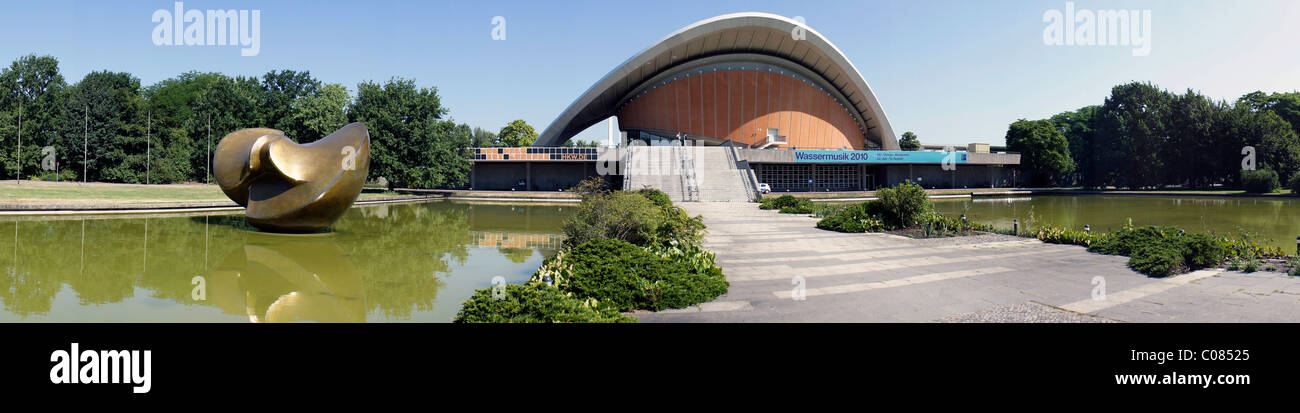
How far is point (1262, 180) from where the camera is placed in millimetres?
39812

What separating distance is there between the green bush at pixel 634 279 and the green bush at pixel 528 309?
1.01 meters

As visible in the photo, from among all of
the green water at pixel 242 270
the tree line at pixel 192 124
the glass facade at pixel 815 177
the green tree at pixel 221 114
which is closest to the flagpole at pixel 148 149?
the tree line at pixel 192 124

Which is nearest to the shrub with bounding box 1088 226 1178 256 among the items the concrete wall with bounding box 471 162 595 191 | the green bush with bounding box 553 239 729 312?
the green bush with bounding box 553 239 729 312

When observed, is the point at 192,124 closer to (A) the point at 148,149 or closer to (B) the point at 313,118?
(A) the point at 148,149

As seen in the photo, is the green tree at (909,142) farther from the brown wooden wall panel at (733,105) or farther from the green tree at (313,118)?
the green tree at (313,118)

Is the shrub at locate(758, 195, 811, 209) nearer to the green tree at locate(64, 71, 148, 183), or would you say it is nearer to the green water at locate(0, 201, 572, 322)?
the green water at locate(0, 201, 572, 322)

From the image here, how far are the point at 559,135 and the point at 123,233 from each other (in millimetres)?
38399

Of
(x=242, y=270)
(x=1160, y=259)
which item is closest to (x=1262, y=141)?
(x=1160, y=259)

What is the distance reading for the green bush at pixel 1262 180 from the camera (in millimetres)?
39719

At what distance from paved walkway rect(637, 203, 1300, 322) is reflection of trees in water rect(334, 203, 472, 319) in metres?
3.46

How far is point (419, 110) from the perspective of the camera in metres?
37.3
